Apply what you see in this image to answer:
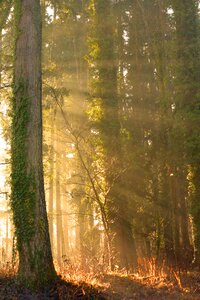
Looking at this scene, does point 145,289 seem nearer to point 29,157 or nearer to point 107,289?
point 107,289

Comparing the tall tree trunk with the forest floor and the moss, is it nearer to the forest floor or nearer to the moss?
the forest floor

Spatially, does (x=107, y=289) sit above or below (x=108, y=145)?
below

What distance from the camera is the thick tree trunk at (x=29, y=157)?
8.21 m

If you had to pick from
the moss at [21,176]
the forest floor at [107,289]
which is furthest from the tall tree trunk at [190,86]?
the moss at [21,176]

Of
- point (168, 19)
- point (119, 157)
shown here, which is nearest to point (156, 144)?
point (119, 157)

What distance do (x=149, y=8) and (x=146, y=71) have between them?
11.2 ft

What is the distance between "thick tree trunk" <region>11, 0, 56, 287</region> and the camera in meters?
8.21

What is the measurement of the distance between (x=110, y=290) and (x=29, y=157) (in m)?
3.61

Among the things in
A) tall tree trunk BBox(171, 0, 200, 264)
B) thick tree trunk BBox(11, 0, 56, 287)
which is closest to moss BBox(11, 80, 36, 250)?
thick tree trunk BBox(11, 0, 56, 287)

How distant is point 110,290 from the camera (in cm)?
891

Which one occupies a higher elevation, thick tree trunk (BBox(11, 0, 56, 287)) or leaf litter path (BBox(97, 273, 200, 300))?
thick tree trunk (BBox(11, 0, 56, 287))

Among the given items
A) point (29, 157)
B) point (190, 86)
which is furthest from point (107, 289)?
point (190, 86)

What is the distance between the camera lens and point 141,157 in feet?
58.7

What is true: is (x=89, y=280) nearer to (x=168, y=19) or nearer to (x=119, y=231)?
(x=119, y=231)
